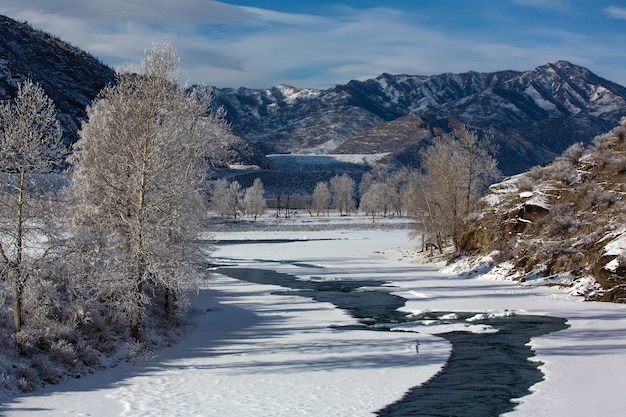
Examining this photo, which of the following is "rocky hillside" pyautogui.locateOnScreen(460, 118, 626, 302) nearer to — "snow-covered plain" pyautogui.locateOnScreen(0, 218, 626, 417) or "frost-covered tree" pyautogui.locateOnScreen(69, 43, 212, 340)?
"snow-covered plain" pyautogui.locateOnScreen(0, 218, 626, 417)

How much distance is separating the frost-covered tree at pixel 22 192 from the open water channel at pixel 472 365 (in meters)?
9.82

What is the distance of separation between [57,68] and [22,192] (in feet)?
491

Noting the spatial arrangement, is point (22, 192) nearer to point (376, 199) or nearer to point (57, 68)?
point (376, 199)

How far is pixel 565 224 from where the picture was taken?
115ft

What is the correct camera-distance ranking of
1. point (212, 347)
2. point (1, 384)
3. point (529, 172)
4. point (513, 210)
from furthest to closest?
point (529, 172) → point (513, 210) → point (212, 347) → point (1, 384)

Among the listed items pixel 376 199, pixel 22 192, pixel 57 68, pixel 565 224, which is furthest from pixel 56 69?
pixel 22 192

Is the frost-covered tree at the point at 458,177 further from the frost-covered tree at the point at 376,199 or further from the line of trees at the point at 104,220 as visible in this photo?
the frost-covered tree at the point at 376,199

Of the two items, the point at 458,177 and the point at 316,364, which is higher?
the point at 458,177

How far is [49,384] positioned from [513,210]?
3066cm

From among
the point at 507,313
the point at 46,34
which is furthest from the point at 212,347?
the point at 46,34

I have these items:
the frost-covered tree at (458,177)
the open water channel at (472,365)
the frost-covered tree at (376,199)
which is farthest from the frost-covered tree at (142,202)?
the frost-covered tree at (376,199)

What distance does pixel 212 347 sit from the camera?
1998 centimetres

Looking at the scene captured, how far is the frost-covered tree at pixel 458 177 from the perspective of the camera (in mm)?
49062

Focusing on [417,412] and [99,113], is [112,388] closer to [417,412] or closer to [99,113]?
[417,412]
